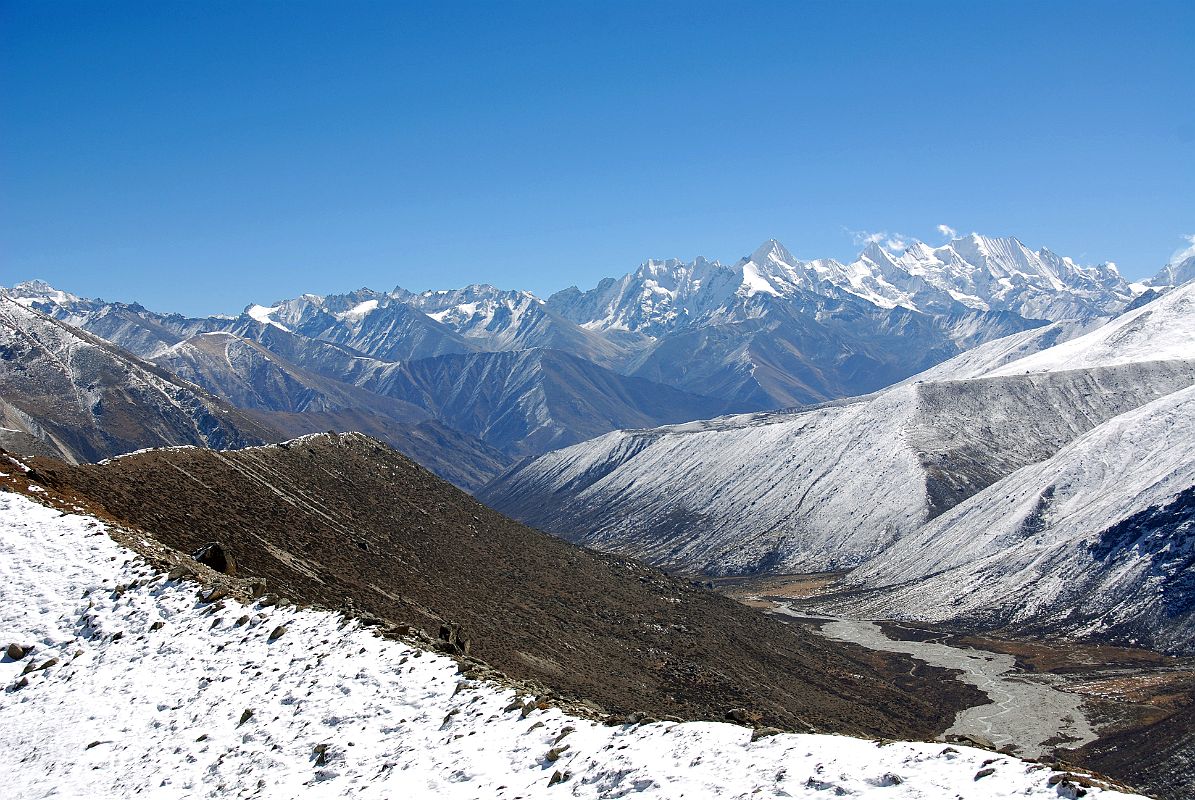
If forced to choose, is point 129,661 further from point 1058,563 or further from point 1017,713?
point 1058,563

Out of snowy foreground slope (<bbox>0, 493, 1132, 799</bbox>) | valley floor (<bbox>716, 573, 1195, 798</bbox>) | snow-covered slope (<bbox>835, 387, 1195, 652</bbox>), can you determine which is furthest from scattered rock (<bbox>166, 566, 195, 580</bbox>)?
snow-covered slope (<bbox>835, 387, 1195, 652</bbox>)

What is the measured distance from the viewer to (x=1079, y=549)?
132 m

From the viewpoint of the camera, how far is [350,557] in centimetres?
5747

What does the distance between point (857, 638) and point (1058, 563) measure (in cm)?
3524

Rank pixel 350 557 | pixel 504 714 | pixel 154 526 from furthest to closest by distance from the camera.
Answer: pixel 350 557 < pixel 154 526 < pixel 504 714

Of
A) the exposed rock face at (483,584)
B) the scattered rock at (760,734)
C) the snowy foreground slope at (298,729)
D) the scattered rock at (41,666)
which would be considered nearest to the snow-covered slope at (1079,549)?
the exposed rock face at (483,584)

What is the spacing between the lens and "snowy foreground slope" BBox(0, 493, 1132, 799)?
1848 centimetres

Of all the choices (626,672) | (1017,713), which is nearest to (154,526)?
(626,672)

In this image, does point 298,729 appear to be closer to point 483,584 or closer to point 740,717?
point 740,717

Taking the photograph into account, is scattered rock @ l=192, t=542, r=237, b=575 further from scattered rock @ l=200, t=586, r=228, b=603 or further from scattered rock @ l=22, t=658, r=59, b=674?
scattered rock @ l=22, t=658, r=59, b=674

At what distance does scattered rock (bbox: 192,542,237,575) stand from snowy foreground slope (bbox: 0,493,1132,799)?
4695 millimetres

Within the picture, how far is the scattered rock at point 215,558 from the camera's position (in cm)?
4103

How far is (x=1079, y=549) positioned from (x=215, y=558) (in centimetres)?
12982

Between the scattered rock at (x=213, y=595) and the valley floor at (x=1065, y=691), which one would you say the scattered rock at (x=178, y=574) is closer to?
the scattered rock at (x=213, y=595)
